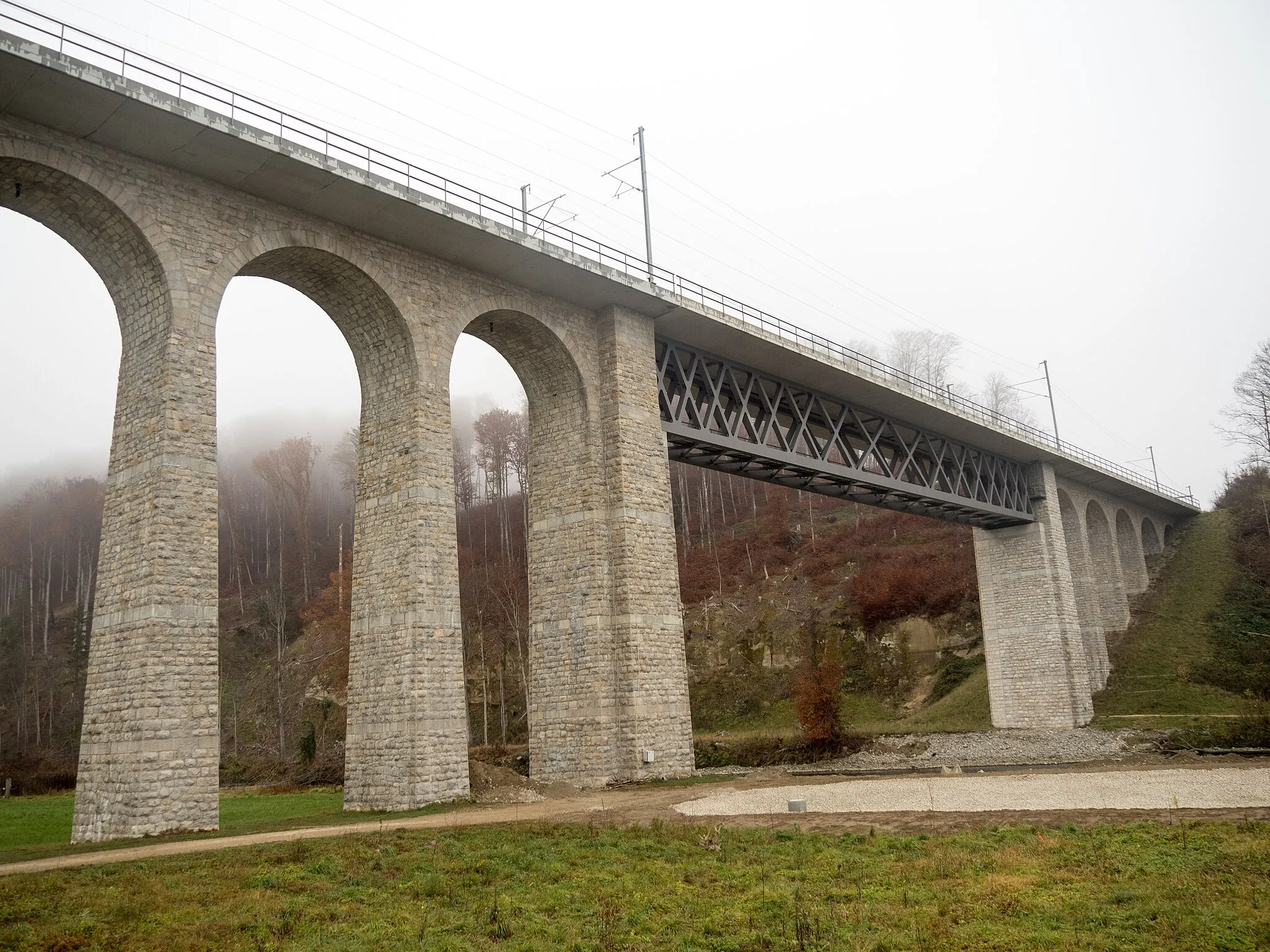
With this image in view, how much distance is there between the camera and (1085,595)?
43.3m

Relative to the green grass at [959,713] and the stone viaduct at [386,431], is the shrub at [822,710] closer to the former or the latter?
the green grass at [959,713]

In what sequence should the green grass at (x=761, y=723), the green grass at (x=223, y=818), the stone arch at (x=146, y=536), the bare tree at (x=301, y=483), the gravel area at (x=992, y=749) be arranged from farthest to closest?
1. the bare tree at (x=301, y=483)
2. the green grass at (x=761, y=723)
3. the gravel area at (x=992, y=749)
4. the stone arch at (x=146, y=536)
5. the green grass at (x=223, y=818)

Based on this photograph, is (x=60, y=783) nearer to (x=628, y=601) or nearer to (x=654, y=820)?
(x=628, y=601)

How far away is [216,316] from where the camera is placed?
A: 56.6 feet

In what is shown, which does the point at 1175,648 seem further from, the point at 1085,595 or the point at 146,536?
the point at 146,536

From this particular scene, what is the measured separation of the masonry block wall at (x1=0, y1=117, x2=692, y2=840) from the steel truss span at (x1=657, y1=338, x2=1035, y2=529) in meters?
2.60

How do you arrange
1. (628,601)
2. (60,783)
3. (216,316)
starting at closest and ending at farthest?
(216,316) → (628,601) → (60,783)

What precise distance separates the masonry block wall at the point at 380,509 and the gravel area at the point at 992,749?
19.5ft

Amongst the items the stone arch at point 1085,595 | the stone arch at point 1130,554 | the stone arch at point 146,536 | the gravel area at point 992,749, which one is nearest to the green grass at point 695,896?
the stone arch at point 146,536

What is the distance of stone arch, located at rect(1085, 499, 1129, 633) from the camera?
46.7m

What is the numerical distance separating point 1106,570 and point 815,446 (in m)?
25.4

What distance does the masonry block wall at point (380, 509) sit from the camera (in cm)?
1509

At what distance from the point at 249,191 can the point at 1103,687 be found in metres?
40.1

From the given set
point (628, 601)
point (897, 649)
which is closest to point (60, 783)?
point (628, 601)
